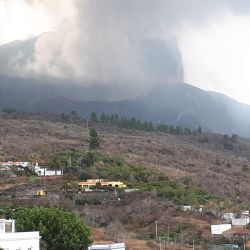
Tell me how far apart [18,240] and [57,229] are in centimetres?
495

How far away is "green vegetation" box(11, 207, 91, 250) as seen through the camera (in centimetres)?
5181

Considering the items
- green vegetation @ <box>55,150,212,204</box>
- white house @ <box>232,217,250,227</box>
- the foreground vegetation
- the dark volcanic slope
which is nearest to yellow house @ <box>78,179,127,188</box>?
green vegetation @ <box>55,150,212,204</box>

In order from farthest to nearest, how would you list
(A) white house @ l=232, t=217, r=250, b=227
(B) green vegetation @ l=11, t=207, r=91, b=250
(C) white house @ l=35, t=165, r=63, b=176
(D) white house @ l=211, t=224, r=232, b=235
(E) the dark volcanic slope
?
(E) the dark volcanic slope
(C) white house @ l=35, t=165, r=63, b=176
(A) white house @ l=232, t=217, r=250, b=227
(D) white house @ l=211, t=224, r=232, b=235
(B) green vegetation @ l=11, t=207, r=91, b=250

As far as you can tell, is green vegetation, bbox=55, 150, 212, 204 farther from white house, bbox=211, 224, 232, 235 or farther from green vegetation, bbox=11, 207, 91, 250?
green vegetation, bbox=11, 207, 91, 250

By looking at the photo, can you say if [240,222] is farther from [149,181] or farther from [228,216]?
[149,181]

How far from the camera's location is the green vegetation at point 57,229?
51.8 m

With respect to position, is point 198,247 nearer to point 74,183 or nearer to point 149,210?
point 149,210

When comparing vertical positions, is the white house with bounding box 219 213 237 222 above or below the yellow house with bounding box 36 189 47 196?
below

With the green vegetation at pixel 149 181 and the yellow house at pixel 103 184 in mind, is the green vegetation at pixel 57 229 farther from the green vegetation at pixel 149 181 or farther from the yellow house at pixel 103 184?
the yellow house at pixel 103 184

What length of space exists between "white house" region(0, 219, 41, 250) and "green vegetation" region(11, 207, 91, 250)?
2394 mm

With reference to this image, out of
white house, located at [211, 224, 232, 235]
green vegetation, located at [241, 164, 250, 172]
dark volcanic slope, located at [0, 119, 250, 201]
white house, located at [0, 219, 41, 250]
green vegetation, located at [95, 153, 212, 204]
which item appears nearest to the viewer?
white house, located at [0, 219, 41, 250]

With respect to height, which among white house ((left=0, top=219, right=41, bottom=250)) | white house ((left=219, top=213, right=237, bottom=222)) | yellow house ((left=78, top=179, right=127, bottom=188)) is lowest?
white house ((left=219, top=213, right=237, bottom=222))

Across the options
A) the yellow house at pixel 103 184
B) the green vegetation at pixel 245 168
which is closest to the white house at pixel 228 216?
the yellow house at pixel 103 184

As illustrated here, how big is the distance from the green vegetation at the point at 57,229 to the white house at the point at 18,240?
239 cm
